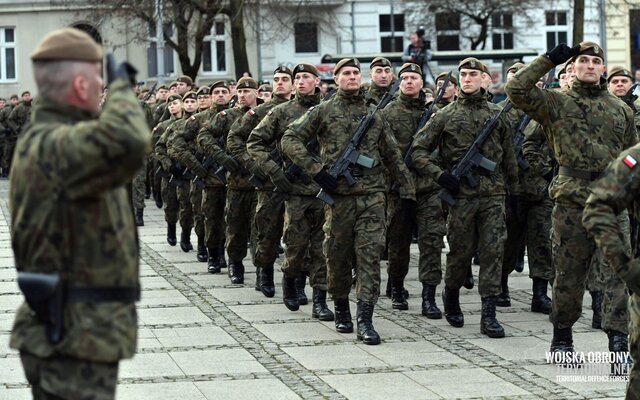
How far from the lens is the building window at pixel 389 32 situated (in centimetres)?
5119

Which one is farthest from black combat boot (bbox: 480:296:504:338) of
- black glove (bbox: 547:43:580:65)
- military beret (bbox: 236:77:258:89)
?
military beret (bbox: 236:77:258:89)

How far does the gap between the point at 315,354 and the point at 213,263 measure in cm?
549

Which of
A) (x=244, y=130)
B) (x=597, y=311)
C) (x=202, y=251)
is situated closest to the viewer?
(x=597, y=311)

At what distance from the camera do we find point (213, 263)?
15.1 meters

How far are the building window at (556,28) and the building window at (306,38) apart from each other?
8.43m

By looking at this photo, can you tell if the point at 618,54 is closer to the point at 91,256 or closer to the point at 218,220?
the point at 218,220

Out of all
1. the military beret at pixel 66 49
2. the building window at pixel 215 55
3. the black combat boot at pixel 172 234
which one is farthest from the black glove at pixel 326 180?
the building window at pixel 215 55

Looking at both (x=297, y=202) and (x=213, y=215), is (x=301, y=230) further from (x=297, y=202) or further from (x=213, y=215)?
(x=213, y=215)

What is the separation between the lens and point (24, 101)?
115ft

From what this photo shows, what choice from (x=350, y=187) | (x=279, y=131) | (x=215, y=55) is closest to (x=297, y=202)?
(x=279, y=131)

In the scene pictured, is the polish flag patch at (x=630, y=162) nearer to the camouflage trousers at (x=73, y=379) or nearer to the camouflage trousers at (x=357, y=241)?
the camouflage trousers at (x=73, y=379)

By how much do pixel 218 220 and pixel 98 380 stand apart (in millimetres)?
10228

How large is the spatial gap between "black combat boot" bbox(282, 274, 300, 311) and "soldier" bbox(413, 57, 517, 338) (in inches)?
60.4

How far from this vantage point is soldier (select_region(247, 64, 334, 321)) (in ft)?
38.0
